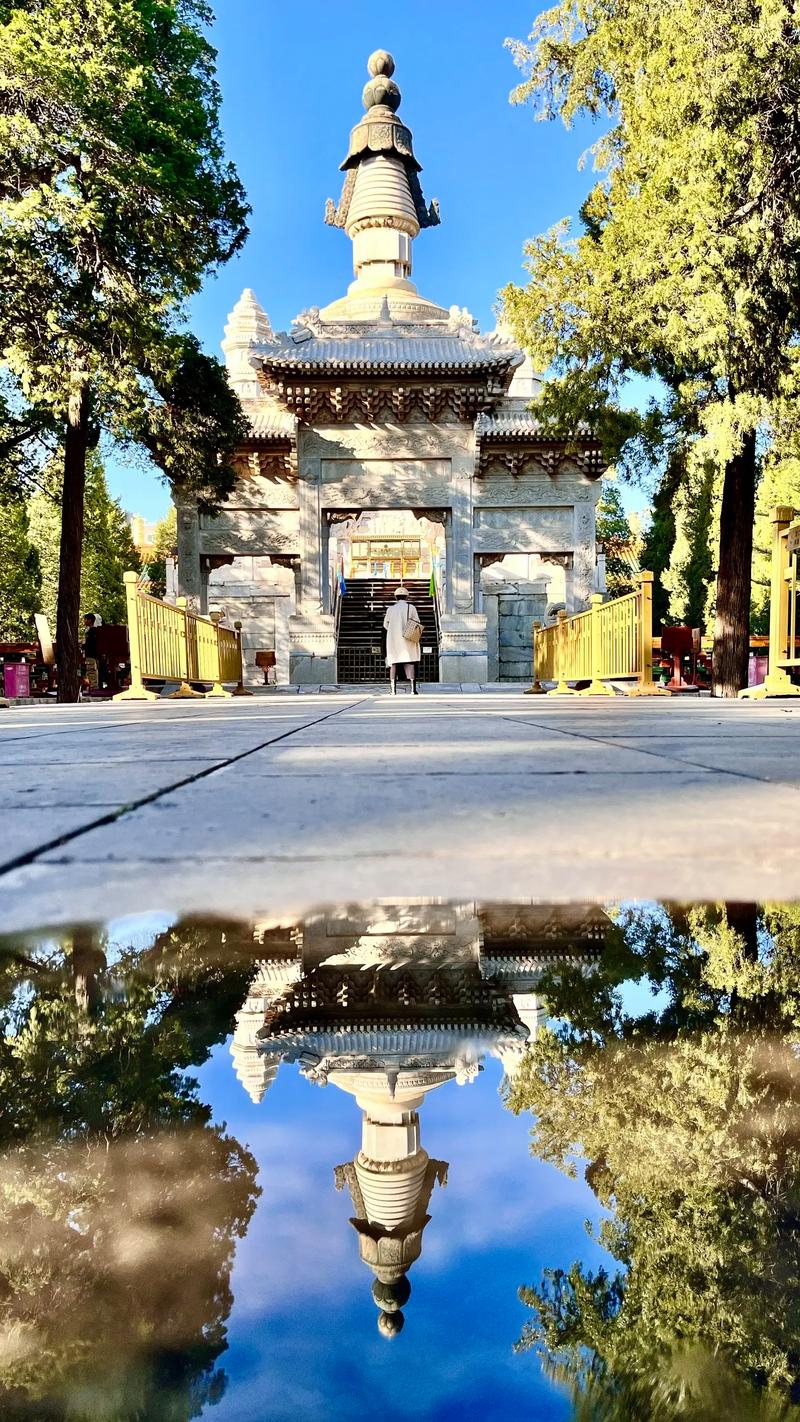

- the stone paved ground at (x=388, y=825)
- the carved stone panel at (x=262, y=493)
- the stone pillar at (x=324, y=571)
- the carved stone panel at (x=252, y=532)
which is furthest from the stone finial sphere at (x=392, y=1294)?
the carved stone panel at (x=262, y=493)

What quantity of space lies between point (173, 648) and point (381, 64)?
27824mm

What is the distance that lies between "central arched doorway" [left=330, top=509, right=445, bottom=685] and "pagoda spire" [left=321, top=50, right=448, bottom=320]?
6378 millimetres

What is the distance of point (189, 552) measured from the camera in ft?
61.3

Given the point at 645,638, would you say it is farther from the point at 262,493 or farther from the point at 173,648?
the point at 262,493

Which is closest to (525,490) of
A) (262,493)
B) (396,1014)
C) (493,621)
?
(493,621)

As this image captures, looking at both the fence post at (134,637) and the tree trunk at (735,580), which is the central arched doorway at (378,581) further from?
the fence post at (134,637)

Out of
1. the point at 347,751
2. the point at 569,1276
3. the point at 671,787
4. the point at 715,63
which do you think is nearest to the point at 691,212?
the point at 715,63

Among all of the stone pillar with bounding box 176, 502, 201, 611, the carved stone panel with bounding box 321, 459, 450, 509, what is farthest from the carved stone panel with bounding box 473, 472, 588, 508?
the stone pillar with bounding box 176, 502, 201, 611

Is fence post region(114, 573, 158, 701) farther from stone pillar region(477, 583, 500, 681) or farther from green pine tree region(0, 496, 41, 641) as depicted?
green pine tree region(0, 496, 41, 641)

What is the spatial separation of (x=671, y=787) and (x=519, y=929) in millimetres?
1006

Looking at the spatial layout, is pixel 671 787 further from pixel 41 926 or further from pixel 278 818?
pixel 41 926

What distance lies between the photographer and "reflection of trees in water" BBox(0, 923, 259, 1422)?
33 centimetres

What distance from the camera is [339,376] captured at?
57.5 feet

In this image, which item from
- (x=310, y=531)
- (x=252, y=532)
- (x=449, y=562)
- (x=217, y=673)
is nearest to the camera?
(x=217, y=673)
